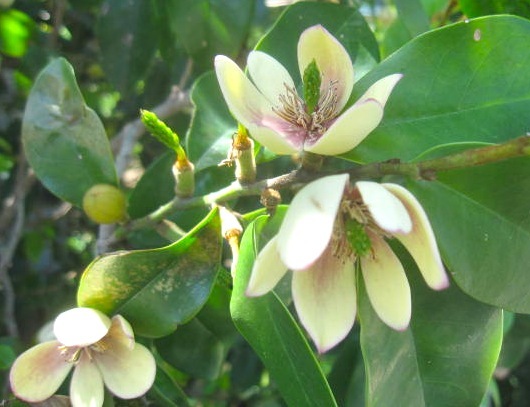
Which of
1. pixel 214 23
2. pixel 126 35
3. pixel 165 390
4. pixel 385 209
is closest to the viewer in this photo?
pixel 385 209

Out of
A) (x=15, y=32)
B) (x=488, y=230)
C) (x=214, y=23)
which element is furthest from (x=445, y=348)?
(x=15, y=32)

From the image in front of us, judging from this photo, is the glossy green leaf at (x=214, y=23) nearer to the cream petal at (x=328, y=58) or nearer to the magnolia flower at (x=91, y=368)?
the cream petal at (x=328, y=58)

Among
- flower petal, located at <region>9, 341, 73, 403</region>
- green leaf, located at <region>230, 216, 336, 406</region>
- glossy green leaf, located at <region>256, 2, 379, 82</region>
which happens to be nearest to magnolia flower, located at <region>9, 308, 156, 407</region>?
flower petal, located at <region>9, 341, 73, 403</region>

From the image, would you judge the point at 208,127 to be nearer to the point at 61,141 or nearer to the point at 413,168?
the point at 61,141

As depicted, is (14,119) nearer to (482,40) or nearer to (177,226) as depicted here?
(177,226)

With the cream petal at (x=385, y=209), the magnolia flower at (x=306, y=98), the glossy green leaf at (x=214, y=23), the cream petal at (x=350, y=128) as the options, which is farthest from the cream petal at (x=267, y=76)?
the glossy green leaf at (x=214, y=23)

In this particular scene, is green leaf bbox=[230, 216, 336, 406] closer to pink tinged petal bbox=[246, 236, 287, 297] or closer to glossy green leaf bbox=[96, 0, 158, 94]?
pink tinged petal bbox=[246, 236, 287, 297]

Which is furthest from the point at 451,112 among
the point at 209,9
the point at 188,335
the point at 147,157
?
the point at 147,157
